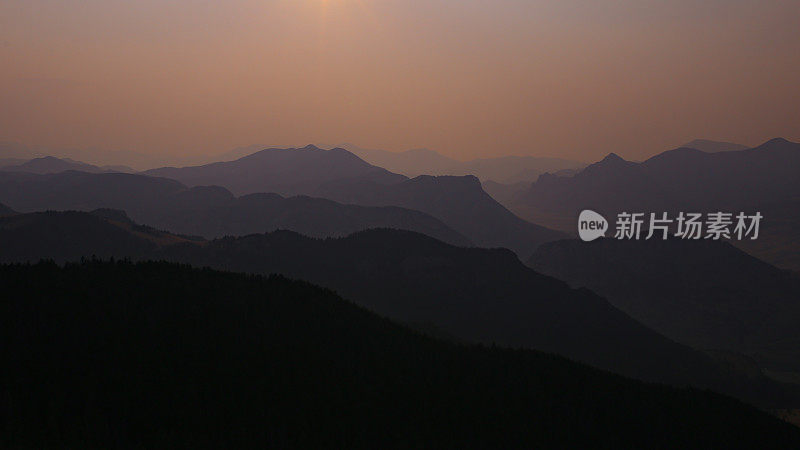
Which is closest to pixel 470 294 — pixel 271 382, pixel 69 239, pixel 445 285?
pixel 445 285

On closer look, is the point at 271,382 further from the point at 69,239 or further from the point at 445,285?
the point at 69,239

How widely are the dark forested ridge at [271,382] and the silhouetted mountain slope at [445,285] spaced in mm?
60970

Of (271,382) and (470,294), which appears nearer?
(271,382)

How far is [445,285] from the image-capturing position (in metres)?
131

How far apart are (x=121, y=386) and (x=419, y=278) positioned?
3989 inches

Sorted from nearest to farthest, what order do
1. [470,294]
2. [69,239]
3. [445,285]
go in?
[470,294] → [445,285] → [69,239]

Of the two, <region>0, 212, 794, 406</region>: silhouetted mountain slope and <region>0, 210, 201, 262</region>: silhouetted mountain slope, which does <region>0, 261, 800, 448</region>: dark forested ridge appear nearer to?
<region>0, 212, 794, 406</region>: silhouetted mountain slope

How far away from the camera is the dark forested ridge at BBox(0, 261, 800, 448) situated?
30422mm

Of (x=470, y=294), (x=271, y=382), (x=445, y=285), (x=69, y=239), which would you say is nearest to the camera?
(x=271, y=382)

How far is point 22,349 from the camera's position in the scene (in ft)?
109

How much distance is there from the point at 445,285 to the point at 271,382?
315ft

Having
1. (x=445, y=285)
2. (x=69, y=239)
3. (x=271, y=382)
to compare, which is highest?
(x=271, y=382)

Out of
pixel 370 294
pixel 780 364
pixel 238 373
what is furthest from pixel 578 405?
pixel 780 364

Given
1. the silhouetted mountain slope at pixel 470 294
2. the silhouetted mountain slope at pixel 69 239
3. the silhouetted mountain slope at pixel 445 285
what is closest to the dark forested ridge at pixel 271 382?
the silhouetted mountain slope at pixel 470 294
